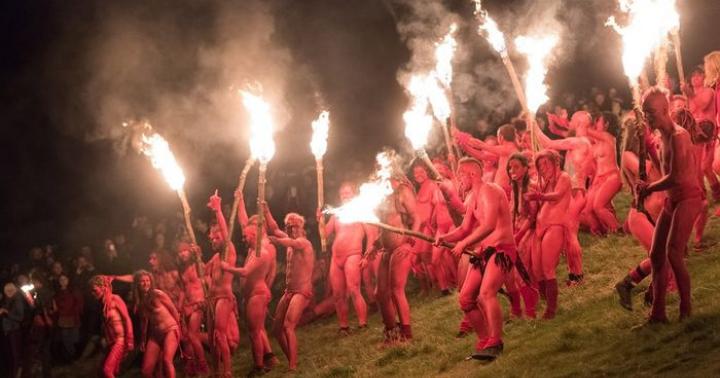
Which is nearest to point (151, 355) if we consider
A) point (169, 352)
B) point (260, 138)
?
point (169, 352)

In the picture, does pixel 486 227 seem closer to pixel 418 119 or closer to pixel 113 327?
pixel 418 119

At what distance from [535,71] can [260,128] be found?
145 inches

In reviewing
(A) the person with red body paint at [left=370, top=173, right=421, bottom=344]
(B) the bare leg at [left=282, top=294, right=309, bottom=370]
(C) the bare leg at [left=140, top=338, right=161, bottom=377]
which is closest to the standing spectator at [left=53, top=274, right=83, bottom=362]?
(C) the bare leg at [left=140, top=338, right=161, bottom=377]

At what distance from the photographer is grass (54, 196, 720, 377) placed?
5.89 m

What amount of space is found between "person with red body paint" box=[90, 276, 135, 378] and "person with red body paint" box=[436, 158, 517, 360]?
4817 mm

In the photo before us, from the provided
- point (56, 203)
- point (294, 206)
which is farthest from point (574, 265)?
point (56, 203)

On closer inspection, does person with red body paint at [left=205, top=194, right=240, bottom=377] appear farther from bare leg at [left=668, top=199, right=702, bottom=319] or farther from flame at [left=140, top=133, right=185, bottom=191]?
bare leg at [left=668, top=199, right=702, bottom=319]

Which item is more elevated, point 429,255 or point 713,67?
point 713,67

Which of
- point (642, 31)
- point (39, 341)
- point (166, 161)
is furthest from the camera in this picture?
point (39, 341)

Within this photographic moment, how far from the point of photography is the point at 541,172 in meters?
8.50

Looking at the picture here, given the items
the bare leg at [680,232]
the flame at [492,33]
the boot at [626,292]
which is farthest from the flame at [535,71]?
the bare leg at [680,232]

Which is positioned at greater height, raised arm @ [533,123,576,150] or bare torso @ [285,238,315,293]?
raised arm @ [533,123,576,150]

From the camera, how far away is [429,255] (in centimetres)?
1180

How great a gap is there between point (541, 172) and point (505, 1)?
12.4m
